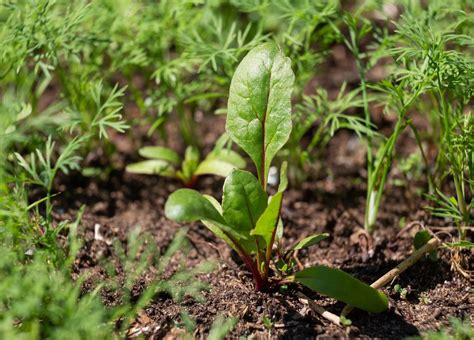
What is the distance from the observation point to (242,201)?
166 centimetres

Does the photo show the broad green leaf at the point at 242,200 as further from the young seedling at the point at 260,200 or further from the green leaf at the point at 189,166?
the green leaf at the point at 189,166

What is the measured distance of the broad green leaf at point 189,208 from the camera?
5.06 ft

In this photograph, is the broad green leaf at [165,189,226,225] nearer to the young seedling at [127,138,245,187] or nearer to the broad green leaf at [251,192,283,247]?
the broad green leaf at [251,192,283,247]

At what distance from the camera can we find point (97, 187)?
8.09 ft

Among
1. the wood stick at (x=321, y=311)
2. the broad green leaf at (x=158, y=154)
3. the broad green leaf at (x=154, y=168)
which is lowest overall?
the broad green leaf at (x=154, y=168)

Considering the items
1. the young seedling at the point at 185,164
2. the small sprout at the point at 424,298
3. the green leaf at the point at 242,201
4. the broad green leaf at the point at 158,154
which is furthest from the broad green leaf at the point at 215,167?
the small sprout at the point at 424,298

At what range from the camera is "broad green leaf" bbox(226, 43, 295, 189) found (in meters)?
1.73

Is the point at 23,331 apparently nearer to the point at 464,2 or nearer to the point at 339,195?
the point at 339,195

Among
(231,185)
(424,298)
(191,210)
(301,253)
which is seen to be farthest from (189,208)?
(424,298)

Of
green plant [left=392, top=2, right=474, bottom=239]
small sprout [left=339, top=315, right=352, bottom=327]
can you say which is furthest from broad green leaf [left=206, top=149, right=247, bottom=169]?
small sprout [left=339, top=315, right=352, bottom=327]

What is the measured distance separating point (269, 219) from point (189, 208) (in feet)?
0.70

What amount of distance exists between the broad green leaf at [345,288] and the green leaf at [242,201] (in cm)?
22

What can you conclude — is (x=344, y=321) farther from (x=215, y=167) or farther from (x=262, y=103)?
(x=215, y=167)

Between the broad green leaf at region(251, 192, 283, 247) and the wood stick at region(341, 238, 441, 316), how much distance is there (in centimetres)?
35
